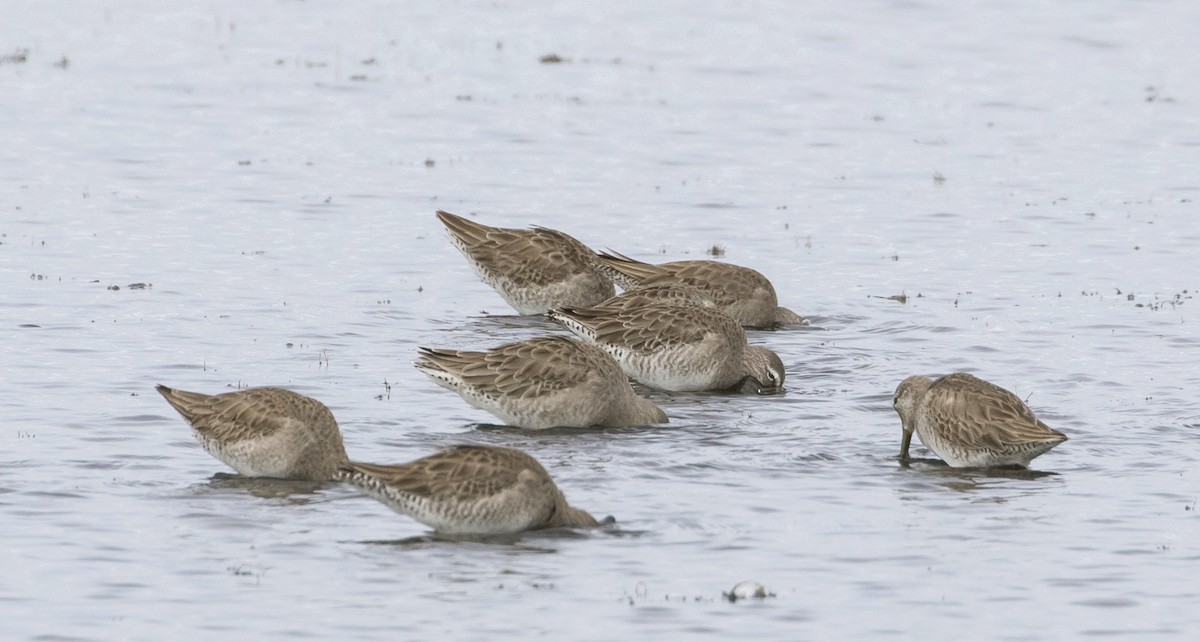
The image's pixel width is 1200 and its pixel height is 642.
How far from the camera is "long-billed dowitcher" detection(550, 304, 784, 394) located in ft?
71.9

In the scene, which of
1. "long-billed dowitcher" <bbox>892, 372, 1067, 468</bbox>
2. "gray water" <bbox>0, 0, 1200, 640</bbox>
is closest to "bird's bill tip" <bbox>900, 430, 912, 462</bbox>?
"long-billed dowitcher" <bbox>892, 372, 1067, 468</bbox>

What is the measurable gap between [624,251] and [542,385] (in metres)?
10.00

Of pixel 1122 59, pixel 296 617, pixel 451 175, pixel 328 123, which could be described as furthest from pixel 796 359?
pixel 1122 59

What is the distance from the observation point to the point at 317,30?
49625mm

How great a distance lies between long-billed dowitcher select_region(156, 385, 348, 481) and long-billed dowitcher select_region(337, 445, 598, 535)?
129 centimetres

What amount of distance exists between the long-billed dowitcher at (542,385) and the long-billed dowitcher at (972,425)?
107 inches

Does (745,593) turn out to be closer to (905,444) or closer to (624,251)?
(905,444)

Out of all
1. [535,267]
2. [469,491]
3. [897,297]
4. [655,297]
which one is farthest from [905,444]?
[897,297]

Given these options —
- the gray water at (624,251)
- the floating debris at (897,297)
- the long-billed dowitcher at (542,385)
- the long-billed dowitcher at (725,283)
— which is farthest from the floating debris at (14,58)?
the long-billed dowitcher at (542,385)

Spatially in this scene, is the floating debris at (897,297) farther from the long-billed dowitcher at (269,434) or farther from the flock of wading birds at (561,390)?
the long-billed dowitcher at (269,434)

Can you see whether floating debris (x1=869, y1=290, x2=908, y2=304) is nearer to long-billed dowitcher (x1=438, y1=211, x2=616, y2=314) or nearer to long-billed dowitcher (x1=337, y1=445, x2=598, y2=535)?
long-billed dowitcher (x1=438, y1=211, x2=616, y2=314)

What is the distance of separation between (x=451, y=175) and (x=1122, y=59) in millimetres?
20708

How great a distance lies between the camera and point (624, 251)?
29203mm

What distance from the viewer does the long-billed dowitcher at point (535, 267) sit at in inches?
1002
